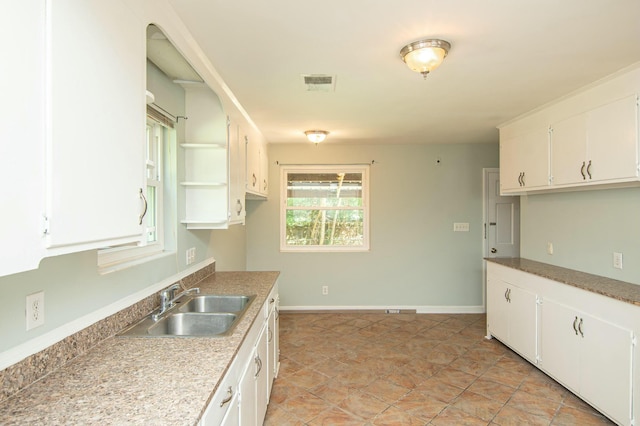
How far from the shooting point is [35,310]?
120cm

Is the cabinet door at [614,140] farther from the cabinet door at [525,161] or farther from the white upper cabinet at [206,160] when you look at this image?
the white upper cabinet at [206,160]

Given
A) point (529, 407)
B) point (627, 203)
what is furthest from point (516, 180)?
point (529, 407)

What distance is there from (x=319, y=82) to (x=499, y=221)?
3673 millimetres

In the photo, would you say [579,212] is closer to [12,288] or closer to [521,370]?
[521,370]

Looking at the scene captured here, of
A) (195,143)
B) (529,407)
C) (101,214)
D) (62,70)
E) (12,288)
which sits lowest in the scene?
(529,407)

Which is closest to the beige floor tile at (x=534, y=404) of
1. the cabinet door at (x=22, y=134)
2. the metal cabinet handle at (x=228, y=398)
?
the metal cabinet handle at (x=228, y=398)

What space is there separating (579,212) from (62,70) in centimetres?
378

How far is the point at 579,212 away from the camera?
3.15 meters

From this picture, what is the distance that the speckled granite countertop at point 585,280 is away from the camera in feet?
7.60

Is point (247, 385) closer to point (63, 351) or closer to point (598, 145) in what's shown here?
point (63, 351)

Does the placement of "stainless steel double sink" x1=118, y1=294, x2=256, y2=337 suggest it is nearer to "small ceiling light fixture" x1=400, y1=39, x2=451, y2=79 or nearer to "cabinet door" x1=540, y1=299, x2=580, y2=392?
"small ceiling light fixture" x1=400, y1=39, x2=451, y2=79

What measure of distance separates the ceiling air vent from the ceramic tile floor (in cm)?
244

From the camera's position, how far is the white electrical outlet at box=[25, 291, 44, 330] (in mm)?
1174

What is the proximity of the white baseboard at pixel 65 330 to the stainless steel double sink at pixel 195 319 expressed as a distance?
0.13 m
